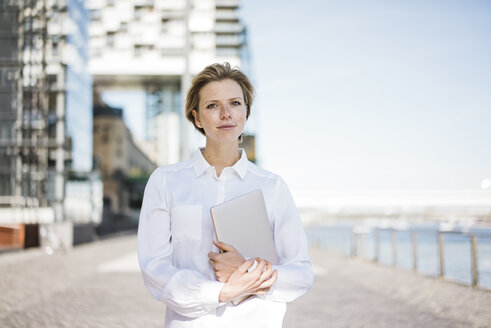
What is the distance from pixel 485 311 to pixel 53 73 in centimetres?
2802

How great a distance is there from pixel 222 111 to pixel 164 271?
24.3 inches

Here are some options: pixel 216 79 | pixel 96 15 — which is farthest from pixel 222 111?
pixel 96 15

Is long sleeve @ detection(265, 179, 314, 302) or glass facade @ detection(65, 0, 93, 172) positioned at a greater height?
glass facade @ detection(65, 0, 93, 172)

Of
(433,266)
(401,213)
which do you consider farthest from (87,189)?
(401,213)

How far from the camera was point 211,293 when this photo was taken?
147 cm

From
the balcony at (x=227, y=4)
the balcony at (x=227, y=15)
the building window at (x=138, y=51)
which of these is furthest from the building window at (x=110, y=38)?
the balcony at (x=227, y=4)

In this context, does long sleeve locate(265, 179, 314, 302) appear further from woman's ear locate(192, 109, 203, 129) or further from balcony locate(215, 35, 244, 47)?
balcony locate(215, 35, 244, 47)

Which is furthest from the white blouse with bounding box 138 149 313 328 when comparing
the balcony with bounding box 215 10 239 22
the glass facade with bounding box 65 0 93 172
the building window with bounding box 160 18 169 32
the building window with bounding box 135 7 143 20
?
the building window with bounding box 135 7 143 20

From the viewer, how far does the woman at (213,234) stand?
1.49 meters

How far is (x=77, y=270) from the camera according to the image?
34.3 feet

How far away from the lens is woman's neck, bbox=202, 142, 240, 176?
1757 mm

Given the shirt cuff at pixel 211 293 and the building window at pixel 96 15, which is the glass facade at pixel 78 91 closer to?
the building window at pixel 96 15

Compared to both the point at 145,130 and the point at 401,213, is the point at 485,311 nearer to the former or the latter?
the point at 145,130

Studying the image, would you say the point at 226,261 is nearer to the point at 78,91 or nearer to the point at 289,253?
the point at 289,253
